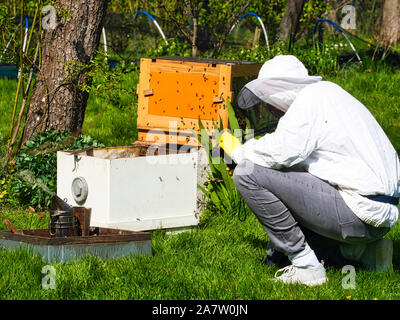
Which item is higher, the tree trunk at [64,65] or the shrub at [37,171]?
the tree trunk at [64,65]

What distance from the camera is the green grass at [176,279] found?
10.7ft

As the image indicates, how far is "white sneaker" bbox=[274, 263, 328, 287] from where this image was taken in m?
3.48

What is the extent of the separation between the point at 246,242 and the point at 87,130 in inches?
125

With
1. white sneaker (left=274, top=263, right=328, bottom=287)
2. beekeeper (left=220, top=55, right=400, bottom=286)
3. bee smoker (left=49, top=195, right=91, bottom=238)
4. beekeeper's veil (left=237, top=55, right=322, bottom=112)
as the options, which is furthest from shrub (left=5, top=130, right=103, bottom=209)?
white sneaker (left=274, top=263, right=328, bottom=287)

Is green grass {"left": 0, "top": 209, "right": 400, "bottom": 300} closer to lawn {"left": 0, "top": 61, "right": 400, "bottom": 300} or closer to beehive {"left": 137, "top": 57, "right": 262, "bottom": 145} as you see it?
lawn {"left": 0, "top": 61, "right": 400, "bottom": 300}

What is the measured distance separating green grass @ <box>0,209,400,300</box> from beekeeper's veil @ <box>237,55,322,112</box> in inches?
38.0

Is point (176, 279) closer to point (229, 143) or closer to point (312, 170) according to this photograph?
point (229, 143)

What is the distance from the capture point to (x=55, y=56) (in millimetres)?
5543

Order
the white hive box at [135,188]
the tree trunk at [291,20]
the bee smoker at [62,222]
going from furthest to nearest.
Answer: the tree trunk at [291,20]
the white hive box at [135,188]
the bee smoker at [62,222]

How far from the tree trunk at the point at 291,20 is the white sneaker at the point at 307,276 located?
21.8 ft

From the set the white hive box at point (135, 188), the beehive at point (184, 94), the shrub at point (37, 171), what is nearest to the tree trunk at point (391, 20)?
the beehive at point (184, 94)

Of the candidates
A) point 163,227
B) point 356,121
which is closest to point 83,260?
point 163,227

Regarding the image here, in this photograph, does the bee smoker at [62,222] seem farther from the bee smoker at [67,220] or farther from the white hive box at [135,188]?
the white hive box at [135,188]

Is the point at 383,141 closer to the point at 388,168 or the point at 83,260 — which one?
the point at 388,168
